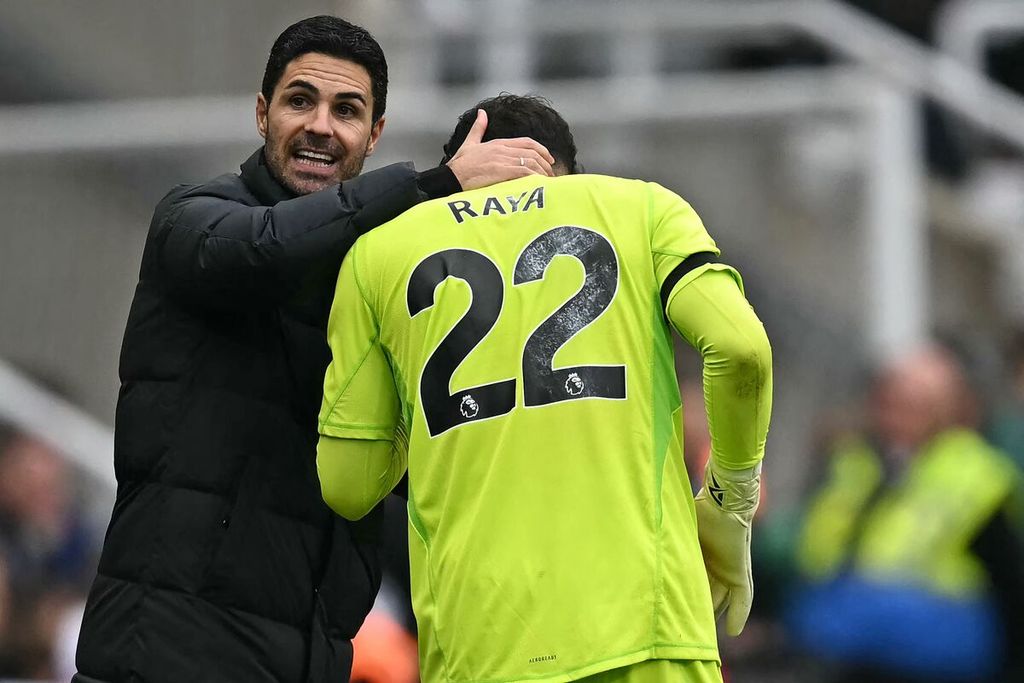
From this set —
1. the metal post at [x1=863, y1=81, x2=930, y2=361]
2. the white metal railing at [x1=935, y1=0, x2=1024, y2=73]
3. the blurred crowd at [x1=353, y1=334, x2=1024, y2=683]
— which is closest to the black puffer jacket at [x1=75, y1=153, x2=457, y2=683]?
the blurred crowd at [x1=353, y1=334, x2=1024, y2=683]

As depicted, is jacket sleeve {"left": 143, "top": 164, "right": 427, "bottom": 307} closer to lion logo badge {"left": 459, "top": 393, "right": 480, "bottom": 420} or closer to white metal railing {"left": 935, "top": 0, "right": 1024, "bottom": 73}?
lion logo badge {"left": 459, "top": 393, "right": 480, "bottom": 420}

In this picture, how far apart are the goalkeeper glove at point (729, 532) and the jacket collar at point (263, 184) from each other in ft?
3.84

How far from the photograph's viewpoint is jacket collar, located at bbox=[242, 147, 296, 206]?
3.77 metres

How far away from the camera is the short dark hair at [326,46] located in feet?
12.5

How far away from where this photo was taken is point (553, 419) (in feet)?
10.3

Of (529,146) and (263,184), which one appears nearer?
(529,146)

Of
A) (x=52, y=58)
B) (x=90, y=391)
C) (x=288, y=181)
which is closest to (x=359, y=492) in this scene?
(x=288, y=181)

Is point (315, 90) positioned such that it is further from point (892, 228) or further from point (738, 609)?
point (892, 228)

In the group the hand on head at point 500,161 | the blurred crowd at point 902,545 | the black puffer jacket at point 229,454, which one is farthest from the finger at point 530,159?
the blurred crowd at point 902,545

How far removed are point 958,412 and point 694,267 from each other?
12.4ft

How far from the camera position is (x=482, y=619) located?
3.13m

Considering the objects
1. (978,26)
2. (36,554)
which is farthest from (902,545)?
(978,26)

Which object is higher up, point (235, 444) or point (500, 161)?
point (500, 161)

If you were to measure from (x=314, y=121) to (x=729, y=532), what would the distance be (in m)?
1.32
